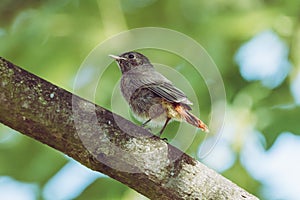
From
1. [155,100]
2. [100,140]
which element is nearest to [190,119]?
[155,100]

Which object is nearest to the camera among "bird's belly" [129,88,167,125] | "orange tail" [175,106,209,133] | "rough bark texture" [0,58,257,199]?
"rough bark texture" [0,58,257,199]

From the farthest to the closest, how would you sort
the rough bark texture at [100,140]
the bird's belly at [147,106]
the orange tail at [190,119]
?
the bird's belly at [147,106] < the orange tail at [190,119] < the rough bark texture at [100,140]

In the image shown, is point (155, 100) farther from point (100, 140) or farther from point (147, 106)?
point (100, 140)

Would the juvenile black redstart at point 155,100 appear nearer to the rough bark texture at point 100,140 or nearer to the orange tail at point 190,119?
the orange tail at point 190,119

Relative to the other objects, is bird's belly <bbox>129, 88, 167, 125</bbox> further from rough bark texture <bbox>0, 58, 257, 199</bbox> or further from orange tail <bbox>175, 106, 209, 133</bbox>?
rough bark texture <bbox>0, 58, 257, 199</bbox>

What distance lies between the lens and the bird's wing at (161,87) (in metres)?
3.16

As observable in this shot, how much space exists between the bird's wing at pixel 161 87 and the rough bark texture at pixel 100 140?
56 centimetres

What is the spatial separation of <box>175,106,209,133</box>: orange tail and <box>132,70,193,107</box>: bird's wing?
0.07m

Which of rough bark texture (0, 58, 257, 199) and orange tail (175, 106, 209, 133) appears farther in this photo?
orange tail (175, 106, 209, 133)

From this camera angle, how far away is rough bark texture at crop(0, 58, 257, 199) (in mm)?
2391

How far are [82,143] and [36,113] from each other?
215 millimetres

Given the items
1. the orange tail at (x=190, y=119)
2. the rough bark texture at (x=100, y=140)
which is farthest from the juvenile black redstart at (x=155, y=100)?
the rough bark texture at (x=100, y=140)

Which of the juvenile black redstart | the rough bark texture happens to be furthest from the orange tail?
the rough bark texture

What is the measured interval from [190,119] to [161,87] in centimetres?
22
